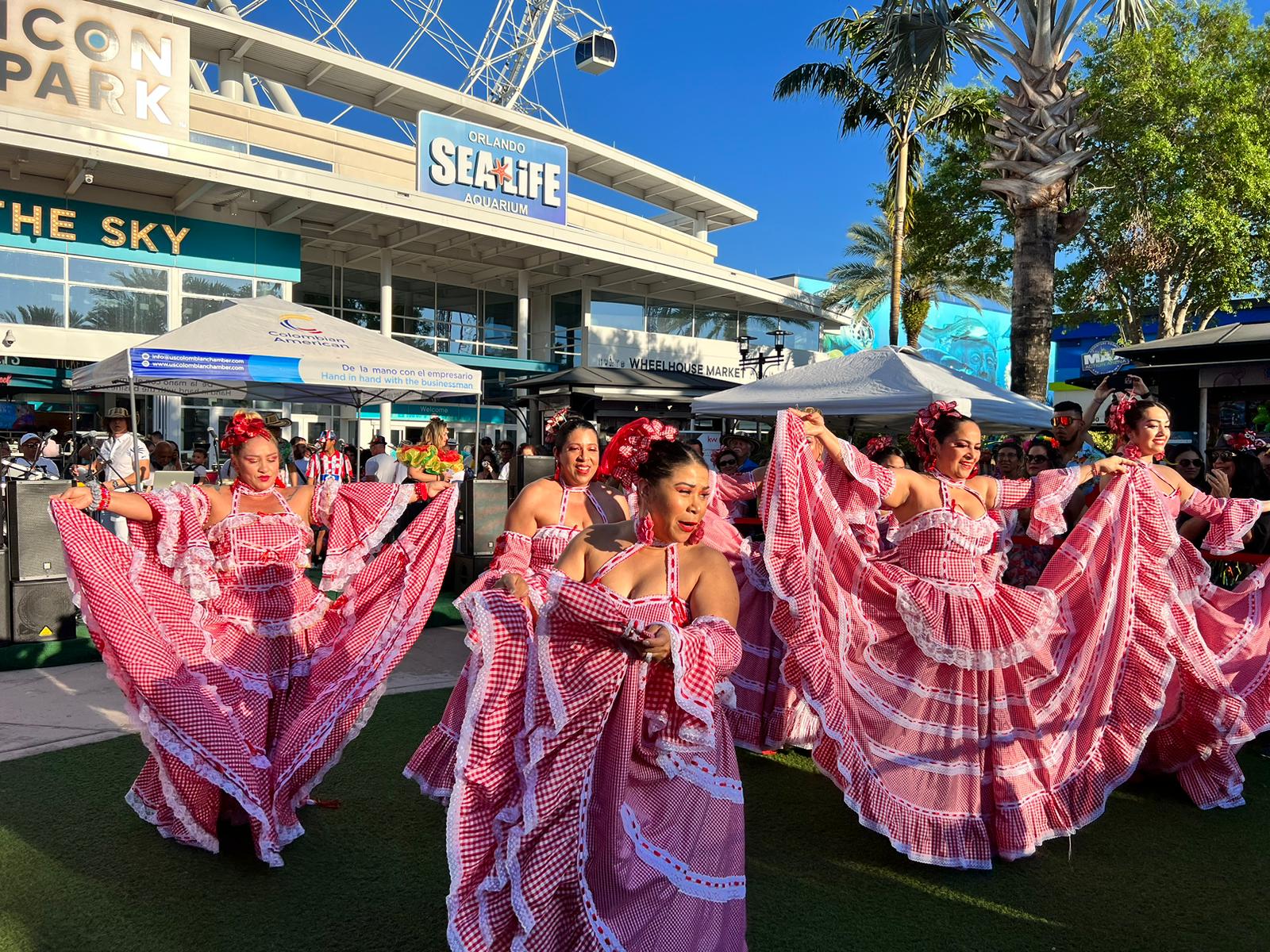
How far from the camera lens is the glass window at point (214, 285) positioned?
18.7m

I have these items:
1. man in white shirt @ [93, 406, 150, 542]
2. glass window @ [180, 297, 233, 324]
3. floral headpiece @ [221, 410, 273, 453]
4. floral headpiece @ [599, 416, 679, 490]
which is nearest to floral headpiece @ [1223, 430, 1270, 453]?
floral headpiece @ [599, 416, 679, 490]

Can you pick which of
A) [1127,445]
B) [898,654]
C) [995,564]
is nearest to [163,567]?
[898,654]

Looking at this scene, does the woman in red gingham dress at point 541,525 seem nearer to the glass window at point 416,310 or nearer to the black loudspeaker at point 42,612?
the black loudspeaker at point 42,612

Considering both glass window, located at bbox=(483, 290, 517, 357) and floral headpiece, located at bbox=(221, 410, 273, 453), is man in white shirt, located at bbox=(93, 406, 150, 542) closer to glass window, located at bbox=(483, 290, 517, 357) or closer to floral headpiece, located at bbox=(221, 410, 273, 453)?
floral headpiece, located at bbox=(221, 410, 273, 453)

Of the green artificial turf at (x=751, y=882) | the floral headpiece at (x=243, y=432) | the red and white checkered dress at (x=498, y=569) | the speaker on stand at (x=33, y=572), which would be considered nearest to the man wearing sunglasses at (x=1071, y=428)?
the green artificial turf at (x=751, y=882)

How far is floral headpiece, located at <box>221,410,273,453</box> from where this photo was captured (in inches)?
162

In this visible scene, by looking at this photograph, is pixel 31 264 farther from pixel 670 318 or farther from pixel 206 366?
pixel 670 318

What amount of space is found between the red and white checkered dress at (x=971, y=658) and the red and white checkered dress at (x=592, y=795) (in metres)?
1.31

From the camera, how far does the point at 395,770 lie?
4578 millimetres

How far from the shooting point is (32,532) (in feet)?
22.5

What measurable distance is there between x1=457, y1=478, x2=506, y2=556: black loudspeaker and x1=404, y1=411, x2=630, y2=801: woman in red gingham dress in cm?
573

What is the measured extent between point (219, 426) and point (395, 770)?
1663 cm

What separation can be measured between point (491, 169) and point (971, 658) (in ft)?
72.1

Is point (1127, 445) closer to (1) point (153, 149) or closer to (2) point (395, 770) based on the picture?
(2) point (395, 770)
